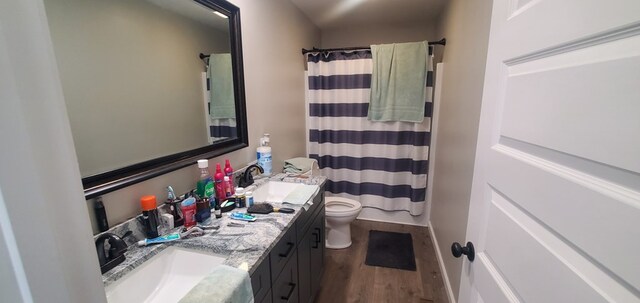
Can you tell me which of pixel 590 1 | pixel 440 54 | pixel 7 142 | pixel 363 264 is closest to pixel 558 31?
pixel 590 1

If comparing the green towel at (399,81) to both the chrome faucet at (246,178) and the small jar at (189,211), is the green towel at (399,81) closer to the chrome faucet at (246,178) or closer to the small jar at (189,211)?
the chrome faucet at (246,178)

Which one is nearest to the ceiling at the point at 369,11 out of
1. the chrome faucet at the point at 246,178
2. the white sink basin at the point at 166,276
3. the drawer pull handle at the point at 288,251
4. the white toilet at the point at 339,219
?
the chrome faucet at the point at 246,178

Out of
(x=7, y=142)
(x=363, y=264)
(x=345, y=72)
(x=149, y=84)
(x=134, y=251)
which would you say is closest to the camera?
(x=7, y=142)

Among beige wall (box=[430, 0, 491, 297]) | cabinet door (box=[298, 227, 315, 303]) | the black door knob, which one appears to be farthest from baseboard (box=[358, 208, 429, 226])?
the black door knob

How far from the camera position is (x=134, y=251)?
3.05 ft

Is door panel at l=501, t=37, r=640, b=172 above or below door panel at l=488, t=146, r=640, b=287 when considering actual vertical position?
above

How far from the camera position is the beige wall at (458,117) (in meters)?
1.37

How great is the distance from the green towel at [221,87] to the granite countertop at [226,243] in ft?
2.08

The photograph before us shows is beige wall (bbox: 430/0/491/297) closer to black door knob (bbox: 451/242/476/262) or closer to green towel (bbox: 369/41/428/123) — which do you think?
green towel (bbox: 369/41/428/123)

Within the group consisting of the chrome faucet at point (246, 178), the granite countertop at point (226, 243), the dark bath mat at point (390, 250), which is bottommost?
the dark bath mat at point (390, 250)

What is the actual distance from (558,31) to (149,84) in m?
1.34

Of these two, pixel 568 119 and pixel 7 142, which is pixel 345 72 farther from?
pixel 7 142

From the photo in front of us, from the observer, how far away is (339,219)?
2.29m

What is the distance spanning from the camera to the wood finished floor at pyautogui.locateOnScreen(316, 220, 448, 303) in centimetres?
185
